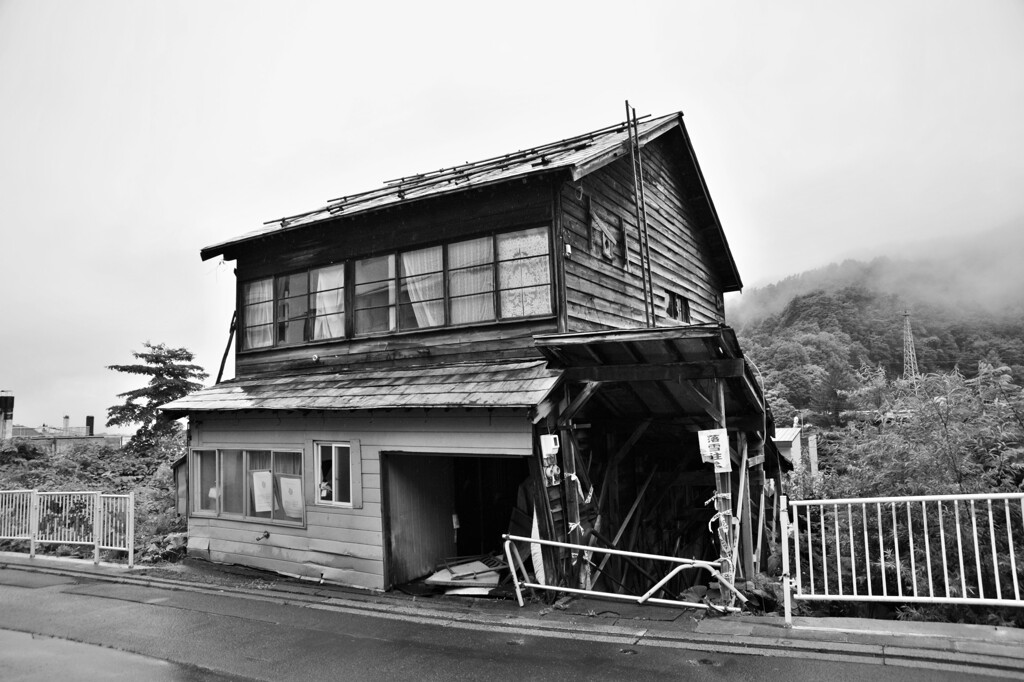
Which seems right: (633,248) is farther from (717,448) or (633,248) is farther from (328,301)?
(328,301)

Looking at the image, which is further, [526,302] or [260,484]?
[260,484]

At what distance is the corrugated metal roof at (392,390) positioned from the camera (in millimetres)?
9383

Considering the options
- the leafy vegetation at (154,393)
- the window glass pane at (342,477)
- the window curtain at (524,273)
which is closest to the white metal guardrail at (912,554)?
the window curtain at (524,273)

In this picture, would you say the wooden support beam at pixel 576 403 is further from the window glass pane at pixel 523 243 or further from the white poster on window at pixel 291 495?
the white poster on window at pixel 291 495

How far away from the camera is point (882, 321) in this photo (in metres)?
58.5

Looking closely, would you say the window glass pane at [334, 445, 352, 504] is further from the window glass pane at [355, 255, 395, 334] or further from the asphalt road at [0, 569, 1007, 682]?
the window glass pane at [355, 255, 395, 334]

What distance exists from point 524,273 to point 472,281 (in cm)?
107

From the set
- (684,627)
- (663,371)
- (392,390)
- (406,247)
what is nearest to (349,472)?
(392,390)

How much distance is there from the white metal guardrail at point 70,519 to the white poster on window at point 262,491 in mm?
2160

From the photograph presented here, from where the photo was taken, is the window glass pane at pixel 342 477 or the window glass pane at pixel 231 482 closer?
the window glass pane at pixel 342 477

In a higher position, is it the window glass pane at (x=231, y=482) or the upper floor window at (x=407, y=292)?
the upper floor window at (x=407, y=292)

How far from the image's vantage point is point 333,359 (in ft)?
43.3

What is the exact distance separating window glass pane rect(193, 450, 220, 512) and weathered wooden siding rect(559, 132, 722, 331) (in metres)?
7.88

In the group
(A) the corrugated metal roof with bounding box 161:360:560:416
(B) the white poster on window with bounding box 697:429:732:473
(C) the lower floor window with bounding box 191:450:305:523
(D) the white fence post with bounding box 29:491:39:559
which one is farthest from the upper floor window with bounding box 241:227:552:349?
(D) the white fence post with bounding box 29:491:39:559
